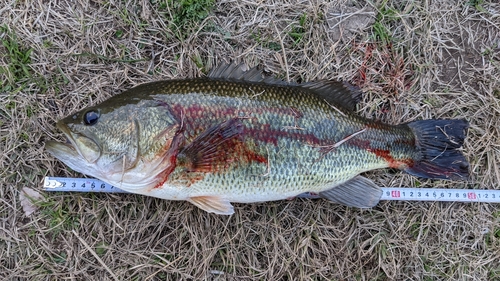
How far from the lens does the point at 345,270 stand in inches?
130

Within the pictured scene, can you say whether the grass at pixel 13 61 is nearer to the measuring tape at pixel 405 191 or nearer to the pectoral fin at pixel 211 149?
the measuring tape at pixel 405 191

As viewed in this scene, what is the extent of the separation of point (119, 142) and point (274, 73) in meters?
1.56

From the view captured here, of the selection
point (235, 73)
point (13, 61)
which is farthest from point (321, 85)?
point (13, 61)

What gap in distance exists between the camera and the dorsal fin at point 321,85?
2957mm

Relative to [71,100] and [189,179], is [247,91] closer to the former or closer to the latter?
[189,179]

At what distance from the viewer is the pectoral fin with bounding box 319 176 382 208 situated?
3.05 meters

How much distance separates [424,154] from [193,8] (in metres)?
2.44

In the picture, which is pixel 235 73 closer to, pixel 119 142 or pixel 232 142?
pixel 232 142

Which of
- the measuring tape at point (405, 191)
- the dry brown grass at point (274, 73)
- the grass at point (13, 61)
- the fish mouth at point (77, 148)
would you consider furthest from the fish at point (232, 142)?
the grass at point (13, 61)

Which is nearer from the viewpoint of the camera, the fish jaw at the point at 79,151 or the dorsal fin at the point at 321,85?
the fish jaw at the point at 79,151

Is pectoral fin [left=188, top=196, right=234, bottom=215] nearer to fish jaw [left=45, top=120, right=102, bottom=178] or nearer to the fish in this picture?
the fish

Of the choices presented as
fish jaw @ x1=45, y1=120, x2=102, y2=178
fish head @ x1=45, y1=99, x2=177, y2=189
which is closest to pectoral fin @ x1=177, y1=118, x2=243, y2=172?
fish head @ x1=45, y1=99, x2=177, y2=189

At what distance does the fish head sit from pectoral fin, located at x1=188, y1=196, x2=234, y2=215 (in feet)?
1.35

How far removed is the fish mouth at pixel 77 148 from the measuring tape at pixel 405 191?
54 cm
